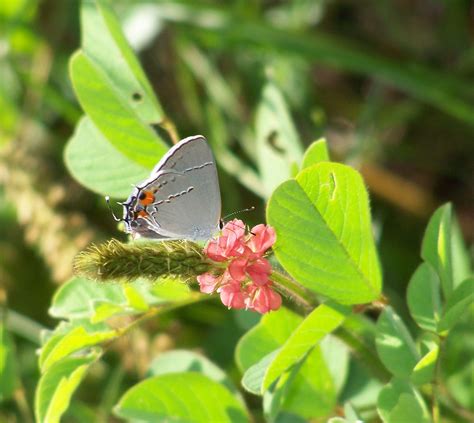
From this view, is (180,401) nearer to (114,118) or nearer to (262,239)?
(262,239)

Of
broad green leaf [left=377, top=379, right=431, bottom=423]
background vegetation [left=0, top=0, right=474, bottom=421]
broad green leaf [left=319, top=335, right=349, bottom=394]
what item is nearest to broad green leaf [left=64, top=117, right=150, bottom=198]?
broad green leaf [left=319, top=335, right=349, bottom=394]

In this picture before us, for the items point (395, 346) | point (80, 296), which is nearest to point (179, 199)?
point (80, 296)

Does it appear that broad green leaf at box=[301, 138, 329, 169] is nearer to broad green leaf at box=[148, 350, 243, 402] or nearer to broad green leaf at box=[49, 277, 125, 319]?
broad green leaf at box=[49, 277, 125, 319]

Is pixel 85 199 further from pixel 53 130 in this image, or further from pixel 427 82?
pixel 427 82

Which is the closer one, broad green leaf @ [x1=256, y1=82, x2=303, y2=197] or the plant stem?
the plant stem

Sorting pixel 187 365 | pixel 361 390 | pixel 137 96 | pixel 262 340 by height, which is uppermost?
pixel 137 96
